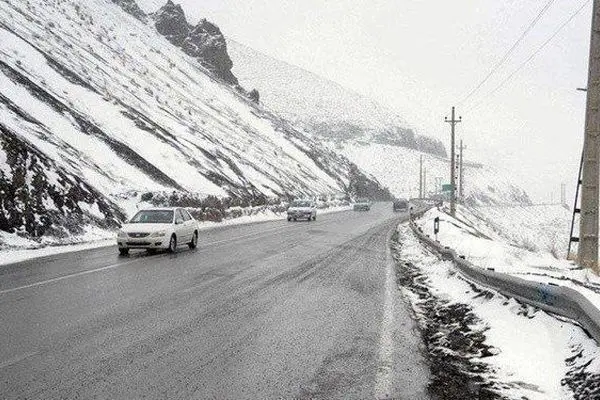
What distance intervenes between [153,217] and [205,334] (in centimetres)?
1194

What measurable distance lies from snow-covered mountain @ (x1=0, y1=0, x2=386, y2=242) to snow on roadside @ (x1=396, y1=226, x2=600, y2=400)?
1591cm

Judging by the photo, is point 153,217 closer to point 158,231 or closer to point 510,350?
point 158,231

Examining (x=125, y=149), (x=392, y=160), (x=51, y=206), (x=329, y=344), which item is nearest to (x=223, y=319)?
(x=329, y=344)

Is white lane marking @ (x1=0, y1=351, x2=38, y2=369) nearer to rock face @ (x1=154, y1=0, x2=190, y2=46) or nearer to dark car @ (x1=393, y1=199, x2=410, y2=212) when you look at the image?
dark car @ (x1=393, y1=199, x2=410, y2=212)

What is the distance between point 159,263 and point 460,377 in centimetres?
1012

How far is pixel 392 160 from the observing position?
180 metres

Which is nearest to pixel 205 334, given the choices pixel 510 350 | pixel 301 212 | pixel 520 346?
pixel 510 350

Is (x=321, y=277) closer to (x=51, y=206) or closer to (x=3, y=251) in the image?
(x=3, y=251)

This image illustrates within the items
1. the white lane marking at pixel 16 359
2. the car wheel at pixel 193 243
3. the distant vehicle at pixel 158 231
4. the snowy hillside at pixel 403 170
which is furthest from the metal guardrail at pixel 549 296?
the snowy hillside at pixel 403 170

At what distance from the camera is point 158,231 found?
16.9 meters

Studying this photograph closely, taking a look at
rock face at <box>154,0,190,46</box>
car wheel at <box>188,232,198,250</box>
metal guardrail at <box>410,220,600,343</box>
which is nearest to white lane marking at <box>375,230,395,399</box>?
metal guardrail at <box>410,220,600,343</box>

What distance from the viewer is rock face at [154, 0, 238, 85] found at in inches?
3952

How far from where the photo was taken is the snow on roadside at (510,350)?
16.5 ft

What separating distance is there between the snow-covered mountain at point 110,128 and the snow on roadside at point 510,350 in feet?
52.2
